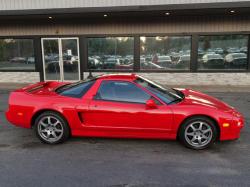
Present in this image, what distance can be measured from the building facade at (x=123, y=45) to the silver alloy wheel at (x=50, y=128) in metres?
7.19

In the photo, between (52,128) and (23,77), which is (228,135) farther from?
(23,77)

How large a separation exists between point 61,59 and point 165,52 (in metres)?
5.77

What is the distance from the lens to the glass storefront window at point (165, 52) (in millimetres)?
11609

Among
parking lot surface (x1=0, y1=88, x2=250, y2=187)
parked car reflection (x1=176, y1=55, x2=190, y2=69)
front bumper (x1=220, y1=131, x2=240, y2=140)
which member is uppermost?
parked car reflection (x1=176, y1=55, x2=190, y2=69)

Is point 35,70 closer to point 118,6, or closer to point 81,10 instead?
point 81,10

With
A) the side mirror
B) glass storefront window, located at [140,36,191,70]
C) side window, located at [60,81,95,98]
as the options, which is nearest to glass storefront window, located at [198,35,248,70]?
glass storefront window, located at [140,36,191,70]

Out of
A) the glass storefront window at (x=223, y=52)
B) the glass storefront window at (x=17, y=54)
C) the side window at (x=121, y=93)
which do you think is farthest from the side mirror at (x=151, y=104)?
the glass storefront window at (x=17, y=54)

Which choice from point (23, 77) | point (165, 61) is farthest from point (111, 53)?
point (23, 77)

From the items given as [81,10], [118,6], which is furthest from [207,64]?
[81,10]

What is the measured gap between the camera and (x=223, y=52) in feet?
38.0

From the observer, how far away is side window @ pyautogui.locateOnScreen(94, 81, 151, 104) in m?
4.15

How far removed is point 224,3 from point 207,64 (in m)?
3.56

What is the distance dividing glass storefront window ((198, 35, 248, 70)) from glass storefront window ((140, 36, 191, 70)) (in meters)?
0.77

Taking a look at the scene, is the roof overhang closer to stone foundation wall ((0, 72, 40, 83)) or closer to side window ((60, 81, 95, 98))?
stone foundation wall ((0, 72, 40, 83))
